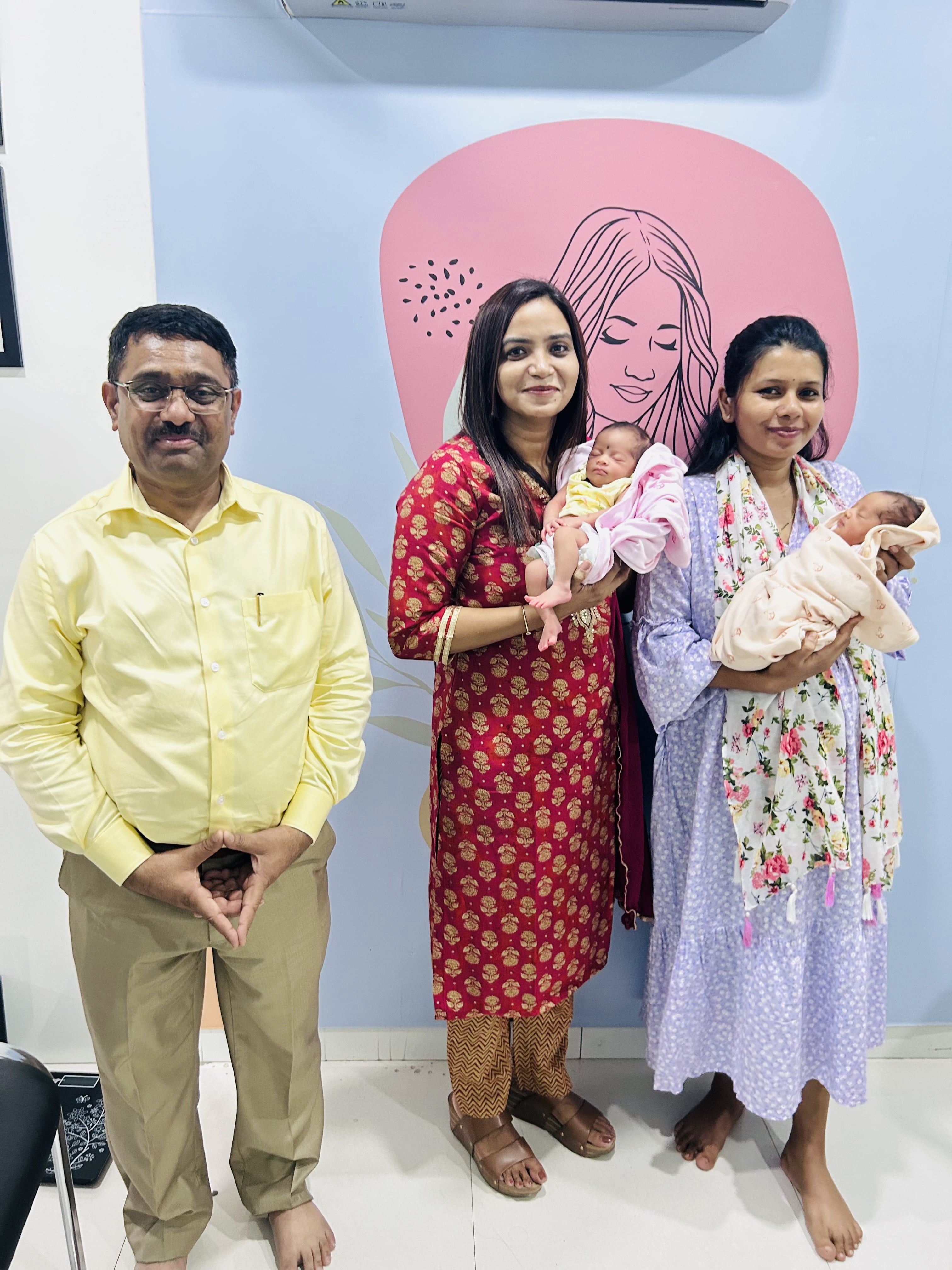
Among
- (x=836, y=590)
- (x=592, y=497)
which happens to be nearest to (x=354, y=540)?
(x=592, y=497)

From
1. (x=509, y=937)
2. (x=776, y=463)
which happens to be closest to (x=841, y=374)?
(x=776, y=463)

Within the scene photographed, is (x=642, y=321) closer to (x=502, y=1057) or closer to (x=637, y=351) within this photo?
(x=637, y=351)

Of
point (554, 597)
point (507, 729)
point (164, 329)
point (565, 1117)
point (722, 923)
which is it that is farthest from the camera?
point (565, 1117)

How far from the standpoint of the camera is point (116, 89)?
177cm

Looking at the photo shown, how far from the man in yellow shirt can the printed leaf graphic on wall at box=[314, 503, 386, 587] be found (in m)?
0.40

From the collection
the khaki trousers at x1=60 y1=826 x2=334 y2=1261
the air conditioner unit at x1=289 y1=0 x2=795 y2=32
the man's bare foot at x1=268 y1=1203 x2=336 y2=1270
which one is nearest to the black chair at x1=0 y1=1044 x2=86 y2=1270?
the khaki trousers at x1=60 y1=826 x2=334 y2=1261

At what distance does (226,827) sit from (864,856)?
4.12 feet

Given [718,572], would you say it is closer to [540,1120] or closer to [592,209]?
[592,209]

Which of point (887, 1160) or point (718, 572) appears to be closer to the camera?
point (718, 572)

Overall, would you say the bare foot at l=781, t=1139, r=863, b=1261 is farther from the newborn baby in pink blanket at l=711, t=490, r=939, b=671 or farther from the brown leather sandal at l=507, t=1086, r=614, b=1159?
the newborn baby in pink blanket at l=711, t=490, r=939, b=671

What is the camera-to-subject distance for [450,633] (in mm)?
1580

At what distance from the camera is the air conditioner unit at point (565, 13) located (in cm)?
169

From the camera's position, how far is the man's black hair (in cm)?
135

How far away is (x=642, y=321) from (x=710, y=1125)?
1.87 m
